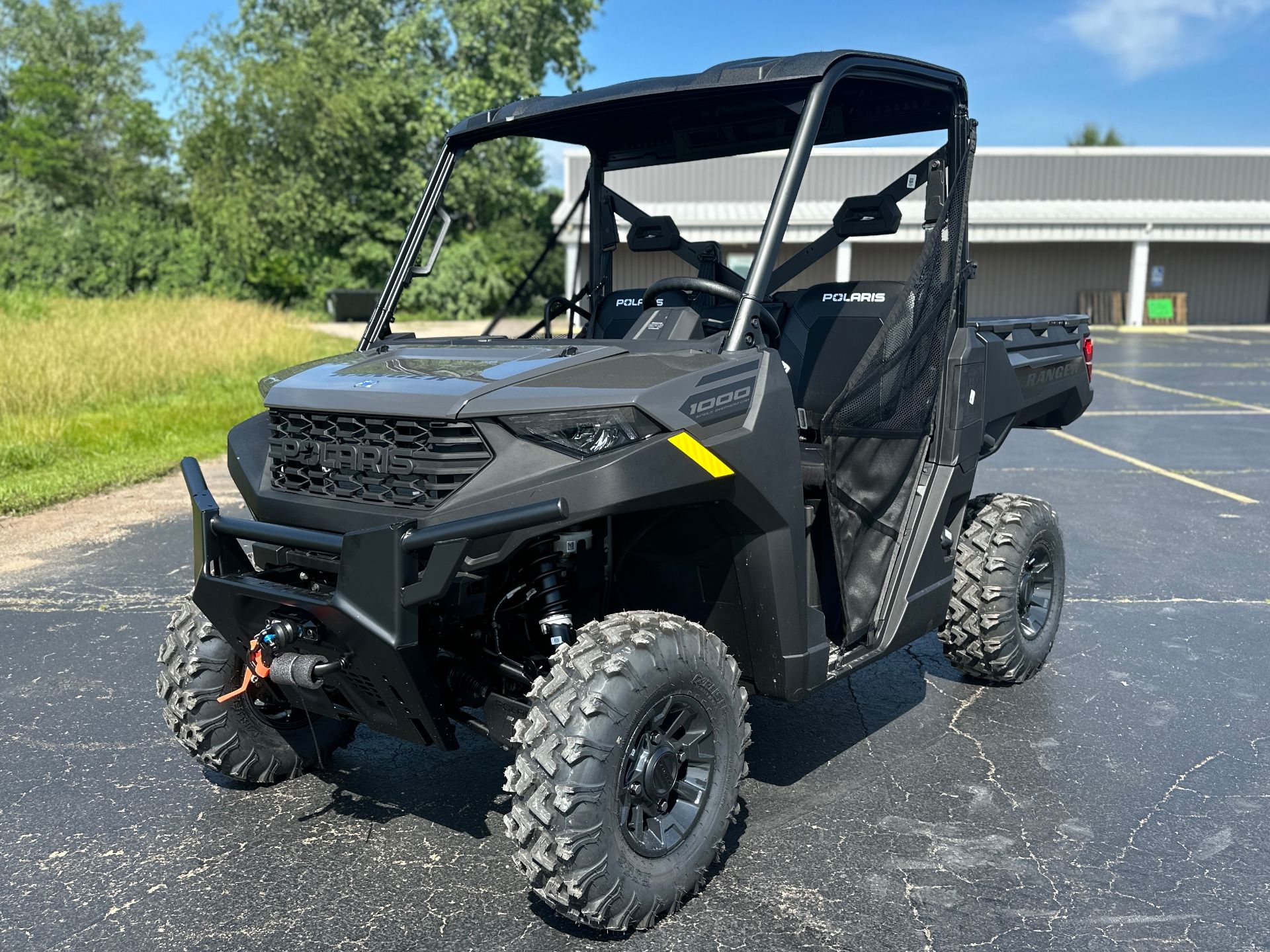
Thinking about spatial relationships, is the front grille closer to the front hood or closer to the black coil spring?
the front hood

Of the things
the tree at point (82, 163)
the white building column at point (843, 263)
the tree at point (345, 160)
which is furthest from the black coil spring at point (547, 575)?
the tree at point (82, 163)

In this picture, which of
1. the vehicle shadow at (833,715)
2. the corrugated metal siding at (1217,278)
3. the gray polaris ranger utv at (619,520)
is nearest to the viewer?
the gray polaris ranger utv at (619,520)

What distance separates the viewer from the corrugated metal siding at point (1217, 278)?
118 ft

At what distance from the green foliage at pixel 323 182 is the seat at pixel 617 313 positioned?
3106 cm

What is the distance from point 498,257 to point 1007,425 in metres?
35.7

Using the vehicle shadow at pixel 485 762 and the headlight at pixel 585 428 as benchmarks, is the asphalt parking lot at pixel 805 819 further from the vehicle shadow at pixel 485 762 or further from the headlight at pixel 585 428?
the headlight at pixel 585 428

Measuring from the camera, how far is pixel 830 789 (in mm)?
3709

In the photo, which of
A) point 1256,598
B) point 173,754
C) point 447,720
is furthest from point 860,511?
point 1256,598

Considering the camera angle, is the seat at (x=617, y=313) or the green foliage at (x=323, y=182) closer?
the seat at (x=617, y=313)

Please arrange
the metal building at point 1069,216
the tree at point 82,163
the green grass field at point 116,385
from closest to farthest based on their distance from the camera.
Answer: the green grass field at point 116,385 → the metal building at point 1069,216 → the tree at point 82,163

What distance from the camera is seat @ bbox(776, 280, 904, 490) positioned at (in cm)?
418

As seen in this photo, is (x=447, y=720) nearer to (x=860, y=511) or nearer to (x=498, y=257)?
(x=860, y=511)

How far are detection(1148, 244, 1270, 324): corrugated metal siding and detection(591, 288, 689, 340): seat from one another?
3571cm

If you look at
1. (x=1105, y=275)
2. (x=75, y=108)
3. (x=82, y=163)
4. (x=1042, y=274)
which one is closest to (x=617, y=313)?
(x=1042, y=274)
